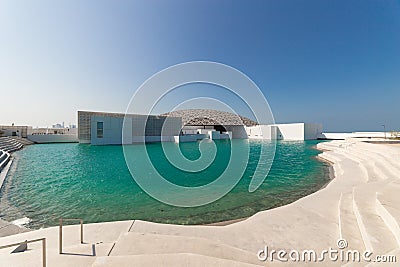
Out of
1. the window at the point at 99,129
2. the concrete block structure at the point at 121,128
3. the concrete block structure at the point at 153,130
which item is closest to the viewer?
the window at the point at 99,129

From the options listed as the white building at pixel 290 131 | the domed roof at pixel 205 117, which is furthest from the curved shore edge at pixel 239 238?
the domed roof at pixel 205 117

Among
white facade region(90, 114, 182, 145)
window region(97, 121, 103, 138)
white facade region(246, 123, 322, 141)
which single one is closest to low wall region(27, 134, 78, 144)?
white facade region(90, 114, 182, 145)

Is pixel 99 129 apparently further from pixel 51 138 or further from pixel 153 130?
pixel 51 138

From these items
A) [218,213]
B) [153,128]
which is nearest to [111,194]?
[218,213]

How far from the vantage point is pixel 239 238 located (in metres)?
3.04

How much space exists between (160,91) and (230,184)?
521cm

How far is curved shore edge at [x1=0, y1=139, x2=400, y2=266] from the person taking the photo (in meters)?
2.14

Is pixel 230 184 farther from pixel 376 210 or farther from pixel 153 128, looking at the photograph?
pixel 153 128

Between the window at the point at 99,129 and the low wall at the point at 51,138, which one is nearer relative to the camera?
the window at the point at 99,129

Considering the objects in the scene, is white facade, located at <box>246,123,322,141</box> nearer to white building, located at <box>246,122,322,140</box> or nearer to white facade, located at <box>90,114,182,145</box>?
white building, located at <box>246,122,322,140</box>

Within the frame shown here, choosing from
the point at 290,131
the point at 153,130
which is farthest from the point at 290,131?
the point at 153,130

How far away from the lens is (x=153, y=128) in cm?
4088

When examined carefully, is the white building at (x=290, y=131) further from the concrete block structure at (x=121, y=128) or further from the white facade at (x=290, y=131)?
the concrete block structure at (x=121, y=128)

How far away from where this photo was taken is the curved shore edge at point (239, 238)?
2137mm
